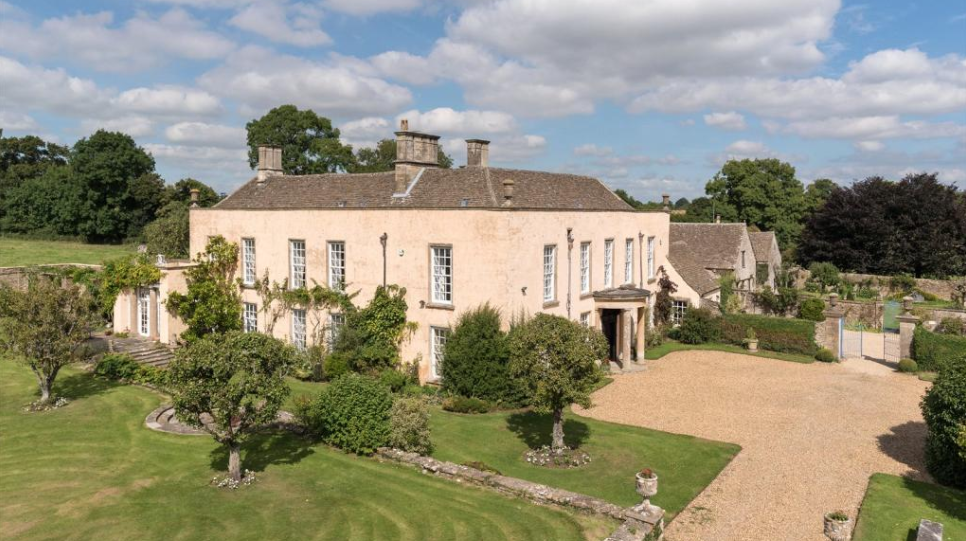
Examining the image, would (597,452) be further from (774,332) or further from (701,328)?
(774,332)

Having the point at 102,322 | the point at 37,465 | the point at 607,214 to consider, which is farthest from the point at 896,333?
the point at 102,322

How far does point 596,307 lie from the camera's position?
85.3 ft

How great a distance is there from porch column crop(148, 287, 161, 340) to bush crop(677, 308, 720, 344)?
25.2m

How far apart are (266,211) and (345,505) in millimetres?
17242

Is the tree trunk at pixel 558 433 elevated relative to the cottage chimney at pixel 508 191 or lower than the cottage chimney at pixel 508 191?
lower

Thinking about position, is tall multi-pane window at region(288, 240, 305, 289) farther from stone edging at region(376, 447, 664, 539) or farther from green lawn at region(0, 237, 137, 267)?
green lawn at region(0, 237, 137, 267)

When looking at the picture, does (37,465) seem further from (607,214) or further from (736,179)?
(736,179)

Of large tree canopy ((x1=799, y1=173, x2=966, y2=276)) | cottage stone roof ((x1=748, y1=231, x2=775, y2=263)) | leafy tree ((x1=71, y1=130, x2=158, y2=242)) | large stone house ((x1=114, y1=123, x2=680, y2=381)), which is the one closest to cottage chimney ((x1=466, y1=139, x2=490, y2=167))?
large stone house ((x1=114, y1=123, x2=680, y2=381))

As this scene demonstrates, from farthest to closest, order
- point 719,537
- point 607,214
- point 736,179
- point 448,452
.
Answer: point 736,179, point 607,214, point 448,452, point 719,537

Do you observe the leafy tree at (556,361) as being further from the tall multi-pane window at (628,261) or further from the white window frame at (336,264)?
the tall multi-pane window at (628,261)

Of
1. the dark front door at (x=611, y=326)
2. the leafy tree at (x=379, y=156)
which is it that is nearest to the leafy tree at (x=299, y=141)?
the leafy tree at (x=379, y=156)

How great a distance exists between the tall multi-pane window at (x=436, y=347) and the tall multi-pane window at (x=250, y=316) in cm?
963

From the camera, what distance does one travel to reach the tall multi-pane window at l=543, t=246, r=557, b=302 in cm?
2325

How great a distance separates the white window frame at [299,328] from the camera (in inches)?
1035
